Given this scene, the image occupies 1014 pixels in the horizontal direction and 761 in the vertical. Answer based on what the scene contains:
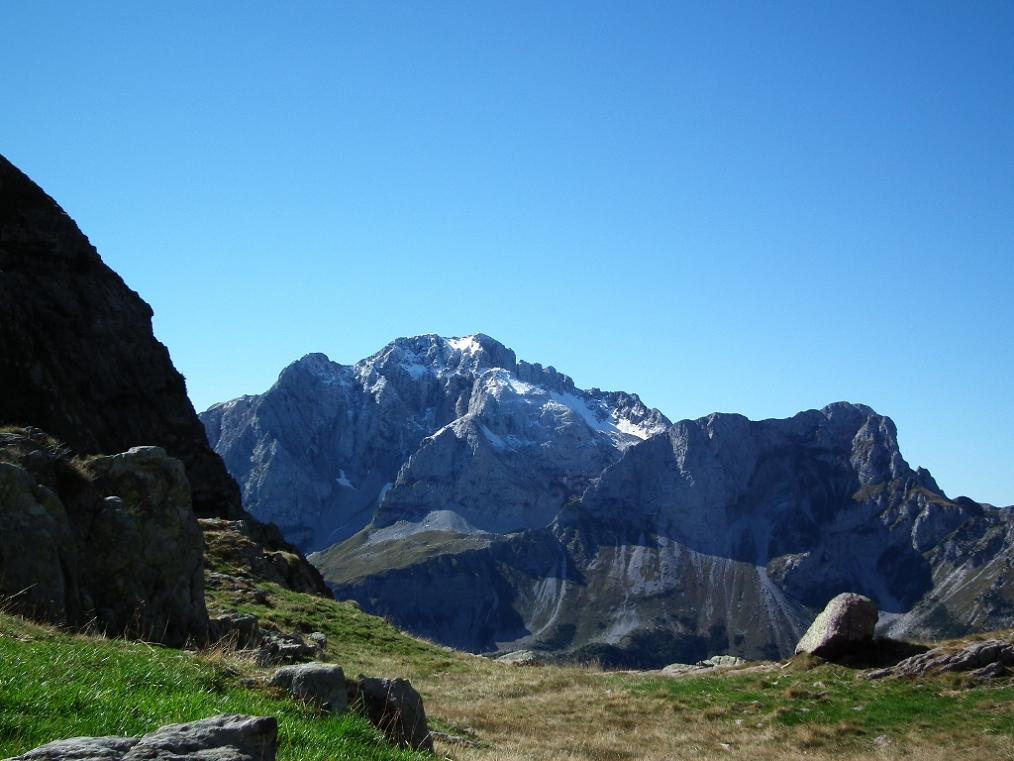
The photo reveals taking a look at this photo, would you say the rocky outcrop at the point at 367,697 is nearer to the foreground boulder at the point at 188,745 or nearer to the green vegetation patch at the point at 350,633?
the foreground boulder at the point at 188,745

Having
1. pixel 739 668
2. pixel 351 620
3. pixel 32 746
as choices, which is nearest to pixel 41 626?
pixel 32 746

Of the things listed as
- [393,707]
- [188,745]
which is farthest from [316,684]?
[188,745]

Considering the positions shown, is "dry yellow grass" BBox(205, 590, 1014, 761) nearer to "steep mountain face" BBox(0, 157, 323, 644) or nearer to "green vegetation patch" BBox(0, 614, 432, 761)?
"green vegetation patch" BBox(0, 614, 432, 761)

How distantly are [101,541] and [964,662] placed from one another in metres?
30.1

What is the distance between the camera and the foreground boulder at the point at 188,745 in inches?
312

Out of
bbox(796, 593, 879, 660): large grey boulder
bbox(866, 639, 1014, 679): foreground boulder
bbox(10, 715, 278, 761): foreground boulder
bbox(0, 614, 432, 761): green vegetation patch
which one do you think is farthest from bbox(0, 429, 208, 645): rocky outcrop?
bbox(796, 593, 879, 660): large grey boulder

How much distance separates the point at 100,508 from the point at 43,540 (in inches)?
136

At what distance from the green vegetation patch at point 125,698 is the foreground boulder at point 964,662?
25647 millimetres

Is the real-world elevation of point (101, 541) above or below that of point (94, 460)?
below

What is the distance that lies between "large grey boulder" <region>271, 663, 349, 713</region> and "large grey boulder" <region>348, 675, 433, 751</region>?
1001mm

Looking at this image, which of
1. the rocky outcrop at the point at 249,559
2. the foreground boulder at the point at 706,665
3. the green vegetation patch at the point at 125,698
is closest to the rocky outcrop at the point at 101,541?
the green vegetation patch at the point at 125,698

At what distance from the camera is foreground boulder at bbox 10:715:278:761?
7914mm

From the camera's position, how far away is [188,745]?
8.54 m

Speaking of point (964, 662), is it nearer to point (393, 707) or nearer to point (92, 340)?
point (393, 707)
